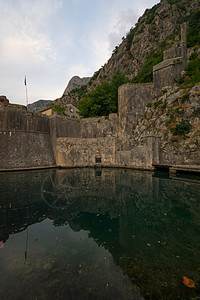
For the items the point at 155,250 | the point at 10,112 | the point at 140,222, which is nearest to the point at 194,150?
the point at 140,222

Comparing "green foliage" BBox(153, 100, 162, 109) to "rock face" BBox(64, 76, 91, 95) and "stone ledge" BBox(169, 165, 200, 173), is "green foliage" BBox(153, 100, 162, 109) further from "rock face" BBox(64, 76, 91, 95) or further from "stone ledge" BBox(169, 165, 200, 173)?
"rock face" BBox(64, 76, 91, 95)

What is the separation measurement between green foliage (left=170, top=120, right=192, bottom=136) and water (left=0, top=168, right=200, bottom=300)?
44.5 feet

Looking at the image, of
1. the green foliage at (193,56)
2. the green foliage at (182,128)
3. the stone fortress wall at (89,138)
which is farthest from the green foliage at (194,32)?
the green foliage at (182,128)

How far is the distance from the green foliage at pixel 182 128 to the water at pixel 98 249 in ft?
44.5

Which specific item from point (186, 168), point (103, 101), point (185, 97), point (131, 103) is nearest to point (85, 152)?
point (131, 103)

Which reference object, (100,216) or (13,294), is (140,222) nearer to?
(100,216)

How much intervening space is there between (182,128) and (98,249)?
747 inches

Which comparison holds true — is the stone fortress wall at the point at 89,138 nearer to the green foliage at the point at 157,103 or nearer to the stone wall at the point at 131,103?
the stone wall at the point at 131,103

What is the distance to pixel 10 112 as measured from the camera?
68.8 ft

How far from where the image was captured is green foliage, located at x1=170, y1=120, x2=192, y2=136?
730 inches

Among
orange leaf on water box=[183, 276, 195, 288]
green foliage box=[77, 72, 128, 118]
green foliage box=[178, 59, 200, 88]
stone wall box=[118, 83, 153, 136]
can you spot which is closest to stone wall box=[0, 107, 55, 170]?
green foliage box=[77, 72, 128, 118]

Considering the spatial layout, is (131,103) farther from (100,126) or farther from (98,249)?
(98,249)

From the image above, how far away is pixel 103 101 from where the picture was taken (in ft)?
100

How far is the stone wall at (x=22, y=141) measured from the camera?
19.4m
